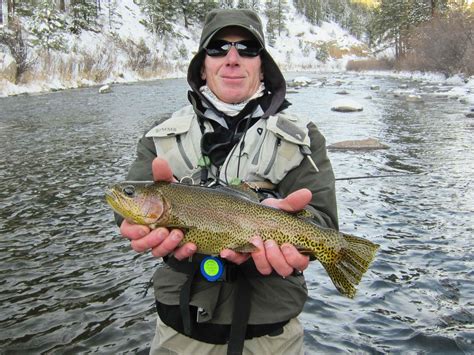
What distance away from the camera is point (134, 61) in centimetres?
4797

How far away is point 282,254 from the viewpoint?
2471mm

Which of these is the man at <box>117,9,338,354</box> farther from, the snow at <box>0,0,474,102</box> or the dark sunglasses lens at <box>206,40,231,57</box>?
the snow at <box>0,0,474,102</box>

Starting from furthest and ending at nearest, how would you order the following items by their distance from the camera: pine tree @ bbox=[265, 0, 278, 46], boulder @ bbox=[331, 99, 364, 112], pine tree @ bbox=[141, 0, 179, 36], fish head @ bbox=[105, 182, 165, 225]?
pine tree @ bbox=[265, 0, 278, 46], pine tree @ bbox=[141, 0, 179, 36], boulder @ bbox=[331, 99, 364, 112], fish head @ bbox=[105, 182, 165, 225]

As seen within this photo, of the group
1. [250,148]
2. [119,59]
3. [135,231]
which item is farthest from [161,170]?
[119,59]

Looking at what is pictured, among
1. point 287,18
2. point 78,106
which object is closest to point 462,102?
point 78,106

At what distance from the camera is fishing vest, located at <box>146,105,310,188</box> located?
2822 mm

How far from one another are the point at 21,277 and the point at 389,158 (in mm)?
9376

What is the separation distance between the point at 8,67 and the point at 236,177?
31.3 m

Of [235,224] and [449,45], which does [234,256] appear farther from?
[449,45]

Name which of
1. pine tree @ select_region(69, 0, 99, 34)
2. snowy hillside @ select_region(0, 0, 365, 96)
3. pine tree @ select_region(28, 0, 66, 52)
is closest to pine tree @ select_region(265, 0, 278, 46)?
snowy hillside @ select_region(0, 0, 365, 96)

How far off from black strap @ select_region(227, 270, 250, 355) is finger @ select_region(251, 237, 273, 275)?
18 centimetres

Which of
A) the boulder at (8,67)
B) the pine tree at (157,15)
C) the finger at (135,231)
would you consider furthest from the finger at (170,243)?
the pine tree at (157,15)

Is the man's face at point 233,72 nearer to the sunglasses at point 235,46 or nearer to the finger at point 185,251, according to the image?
the sunglasses at point 235,46

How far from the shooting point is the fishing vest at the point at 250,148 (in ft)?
9.26
